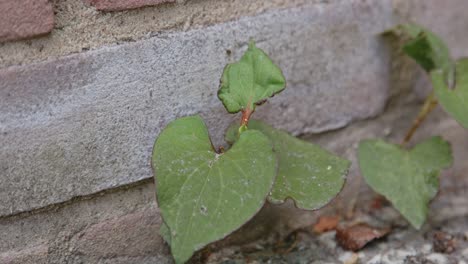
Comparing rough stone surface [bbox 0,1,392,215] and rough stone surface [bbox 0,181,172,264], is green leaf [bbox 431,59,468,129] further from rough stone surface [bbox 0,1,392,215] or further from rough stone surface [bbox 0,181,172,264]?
rough stone surface [bbox 0,181,172,264]

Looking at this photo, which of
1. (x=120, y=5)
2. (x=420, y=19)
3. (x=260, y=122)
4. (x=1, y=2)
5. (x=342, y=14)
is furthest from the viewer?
(x=420, y=19)

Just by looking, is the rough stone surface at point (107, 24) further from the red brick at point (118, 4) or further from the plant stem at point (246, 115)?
the plant stem at point (246, 115)

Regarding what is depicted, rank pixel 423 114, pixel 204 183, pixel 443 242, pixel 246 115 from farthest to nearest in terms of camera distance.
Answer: pixel 423 114
pixel 443 242
pixel 246 115
pixel 204 183

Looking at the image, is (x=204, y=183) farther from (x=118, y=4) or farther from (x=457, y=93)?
(x=457, y=93)

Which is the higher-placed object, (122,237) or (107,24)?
(107,24)

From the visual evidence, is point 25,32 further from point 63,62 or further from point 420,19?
point 420,19

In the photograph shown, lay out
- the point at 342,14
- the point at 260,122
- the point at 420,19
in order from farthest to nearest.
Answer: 1. the point at 420,19
2. the point at 342,14
3. the point at 260,122

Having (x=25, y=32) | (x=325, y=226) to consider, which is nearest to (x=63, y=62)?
(x=25, y=32)

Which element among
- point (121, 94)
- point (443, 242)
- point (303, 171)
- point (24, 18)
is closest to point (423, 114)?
point (443, 242)
